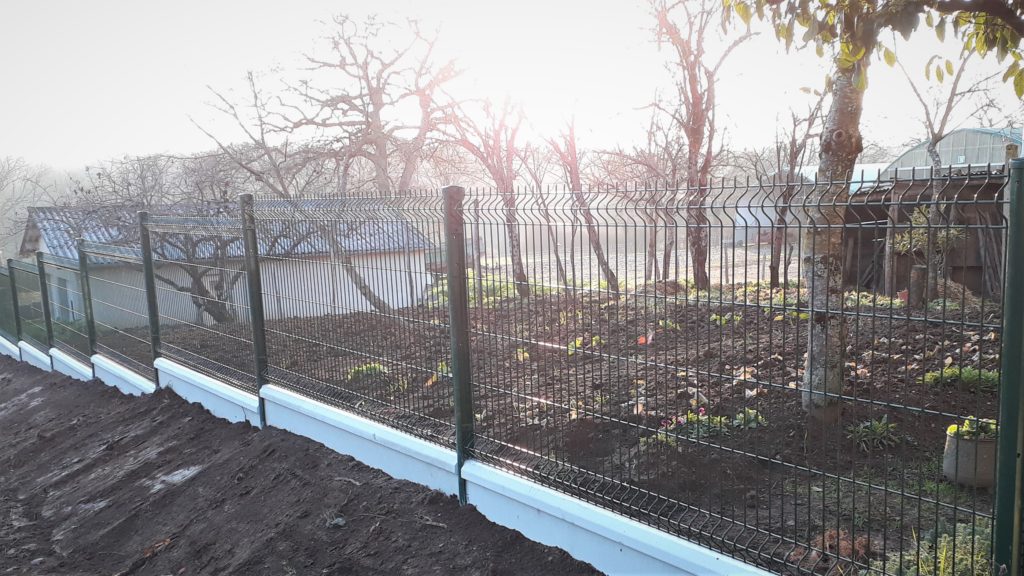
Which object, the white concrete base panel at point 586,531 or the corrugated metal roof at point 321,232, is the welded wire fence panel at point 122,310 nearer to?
the corrugated metal roof at point 321,232

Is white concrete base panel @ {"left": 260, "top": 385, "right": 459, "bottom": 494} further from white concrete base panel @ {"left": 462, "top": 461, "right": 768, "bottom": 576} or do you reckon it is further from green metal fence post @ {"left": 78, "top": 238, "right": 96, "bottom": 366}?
green metal fence post @ {"left": 78, "top": 238, "right": 96, "bottom": 366}

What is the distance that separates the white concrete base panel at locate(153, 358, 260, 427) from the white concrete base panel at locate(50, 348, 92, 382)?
2.65 m

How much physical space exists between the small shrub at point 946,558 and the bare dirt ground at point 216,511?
4.98 feet

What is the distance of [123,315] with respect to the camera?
979 centimetres

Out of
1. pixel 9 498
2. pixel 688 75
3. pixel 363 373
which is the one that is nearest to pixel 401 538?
pixel 363 373

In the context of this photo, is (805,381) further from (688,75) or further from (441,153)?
(441,153)

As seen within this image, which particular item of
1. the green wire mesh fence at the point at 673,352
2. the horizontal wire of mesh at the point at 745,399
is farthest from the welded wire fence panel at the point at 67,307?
the horizontal wire of mesh at the point at 745,399

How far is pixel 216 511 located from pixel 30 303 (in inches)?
376

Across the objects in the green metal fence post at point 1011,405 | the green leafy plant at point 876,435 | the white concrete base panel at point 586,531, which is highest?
the green metal fence post at point 1011,405

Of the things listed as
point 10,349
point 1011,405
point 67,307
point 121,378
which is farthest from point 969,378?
point 10,349

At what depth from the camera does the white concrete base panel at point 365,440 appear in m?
4.92

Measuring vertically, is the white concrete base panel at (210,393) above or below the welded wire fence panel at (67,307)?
below

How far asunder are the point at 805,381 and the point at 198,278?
605cm

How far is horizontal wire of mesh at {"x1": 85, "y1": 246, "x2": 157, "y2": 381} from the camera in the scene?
9211mm
